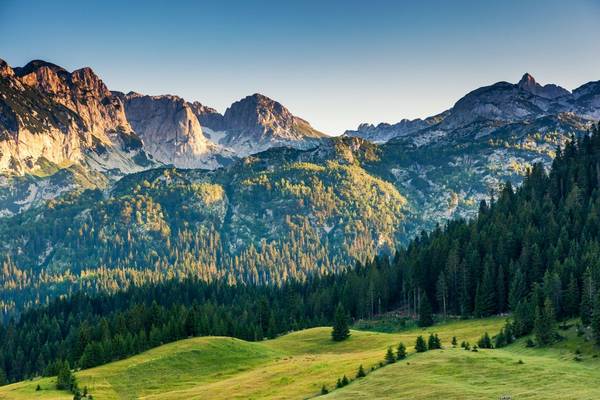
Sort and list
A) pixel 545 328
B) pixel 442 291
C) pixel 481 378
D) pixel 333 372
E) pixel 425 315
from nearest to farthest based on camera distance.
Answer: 1. pixel 481 378
2. pixel 333 372
3. pixel 545 328
4. pixel 425 315
5. pixel 442 291

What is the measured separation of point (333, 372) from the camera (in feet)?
266

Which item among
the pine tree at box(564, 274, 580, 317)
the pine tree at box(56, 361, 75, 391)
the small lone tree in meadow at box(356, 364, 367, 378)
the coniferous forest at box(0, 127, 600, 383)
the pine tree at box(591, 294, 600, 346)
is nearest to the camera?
the small lone tree in meadow at box(356, 364, 367, 378)

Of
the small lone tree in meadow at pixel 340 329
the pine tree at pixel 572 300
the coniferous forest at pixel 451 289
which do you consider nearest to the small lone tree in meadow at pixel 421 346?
the coniferous forest at pixel 451 289

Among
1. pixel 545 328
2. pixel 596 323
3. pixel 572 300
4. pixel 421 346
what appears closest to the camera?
pixel 596 323

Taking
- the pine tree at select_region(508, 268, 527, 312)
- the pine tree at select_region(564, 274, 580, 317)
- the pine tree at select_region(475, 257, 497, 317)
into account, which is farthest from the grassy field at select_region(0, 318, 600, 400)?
the pine tree at select_region(564, 274, 580, 317)

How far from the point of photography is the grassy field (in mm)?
59812

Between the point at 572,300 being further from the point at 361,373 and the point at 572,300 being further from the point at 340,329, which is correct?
the point at 361,373

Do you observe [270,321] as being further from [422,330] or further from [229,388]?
[229,388]

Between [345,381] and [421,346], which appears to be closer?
[345,381]

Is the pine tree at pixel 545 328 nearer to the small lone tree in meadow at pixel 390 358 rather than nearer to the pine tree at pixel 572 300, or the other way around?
the small lone tree in meadow at pixel 390 358

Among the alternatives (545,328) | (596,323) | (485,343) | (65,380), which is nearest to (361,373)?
(485,343)

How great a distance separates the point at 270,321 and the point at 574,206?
9543 centimetres

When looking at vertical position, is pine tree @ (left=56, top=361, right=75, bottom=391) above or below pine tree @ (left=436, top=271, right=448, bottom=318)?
below

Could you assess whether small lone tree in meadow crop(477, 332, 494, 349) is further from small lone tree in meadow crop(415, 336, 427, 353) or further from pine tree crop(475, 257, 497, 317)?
pine tree crop(475, 257, 497, 317)
